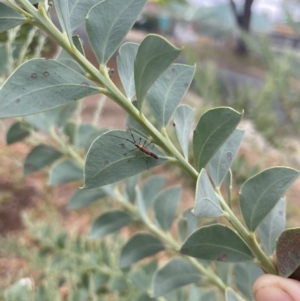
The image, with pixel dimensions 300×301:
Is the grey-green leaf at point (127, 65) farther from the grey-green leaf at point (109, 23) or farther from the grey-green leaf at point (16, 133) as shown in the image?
the grey-green leaf at point (16, 133)

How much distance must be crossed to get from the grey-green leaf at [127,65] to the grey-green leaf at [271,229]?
13 cm

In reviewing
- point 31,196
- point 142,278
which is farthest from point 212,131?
point 31,196

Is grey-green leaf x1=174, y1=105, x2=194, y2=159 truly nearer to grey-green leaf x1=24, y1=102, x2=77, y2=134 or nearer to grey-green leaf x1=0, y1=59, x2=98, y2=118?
grey-green leaf x1=0, y1=59, x2=98, y2=118

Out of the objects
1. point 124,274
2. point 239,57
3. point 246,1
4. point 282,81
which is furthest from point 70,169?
point 239,57

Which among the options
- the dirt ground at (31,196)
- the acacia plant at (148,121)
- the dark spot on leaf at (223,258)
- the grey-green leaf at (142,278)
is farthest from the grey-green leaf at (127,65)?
the dirt ground at (31,196)

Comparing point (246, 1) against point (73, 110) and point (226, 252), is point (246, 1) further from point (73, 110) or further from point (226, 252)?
point (226, 252)

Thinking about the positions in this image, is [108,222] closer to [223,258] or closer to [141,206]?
[141,206]

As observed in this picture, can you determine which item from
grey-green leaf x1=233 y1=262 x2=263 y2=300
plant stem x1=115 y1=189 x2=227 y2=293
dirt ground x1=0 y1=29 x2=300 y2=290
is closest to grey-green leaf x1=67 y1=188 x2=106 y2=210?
plant stem x1=115 y1=189 x2=227 y2=293

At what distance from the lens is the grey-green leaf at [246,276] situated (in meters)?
0.33

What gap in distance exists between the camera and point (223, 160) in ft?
0.80

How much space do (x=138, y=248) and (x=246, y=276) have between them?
104mm

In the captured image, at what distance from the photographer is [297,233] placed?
21 centimetres

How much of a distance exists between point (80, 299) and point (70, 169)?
0.16m

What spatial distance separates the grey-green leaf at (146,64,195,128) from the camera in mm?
238
